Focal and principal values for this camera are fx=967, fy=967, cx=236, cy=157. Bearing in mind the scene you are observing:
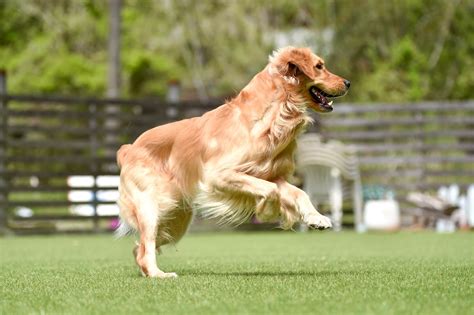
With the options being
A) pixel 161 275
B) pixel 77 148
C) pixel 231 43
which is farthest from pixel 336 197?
pixel 231 43

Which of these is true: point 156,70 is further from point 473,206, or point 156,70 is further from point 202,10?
point 473,206

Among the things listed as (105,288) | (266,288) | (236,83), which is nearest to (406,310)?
(266,288)

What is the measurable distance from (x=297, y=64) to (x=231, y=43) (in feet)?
72.8

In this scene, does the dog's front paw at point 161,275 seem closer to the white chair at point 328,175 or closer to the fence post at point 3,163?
the fence post at point 3,163

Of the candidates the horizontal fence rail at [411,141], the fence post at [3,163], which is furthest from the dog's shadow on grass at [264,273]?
the horizontal fence rail at [411,141]

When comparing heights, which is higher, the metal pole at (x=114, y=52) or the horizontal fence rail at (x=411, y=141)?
the metal pole at (x=114, y=52)

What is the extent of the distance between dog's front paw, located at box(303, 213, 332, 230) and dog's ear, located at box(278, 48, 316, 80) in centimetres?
96

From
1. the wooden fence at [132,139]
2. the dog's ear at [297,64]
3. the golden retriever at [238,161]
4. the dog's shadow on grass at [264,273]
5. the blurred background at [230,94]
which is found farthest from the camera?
the blurred background at [230,94]

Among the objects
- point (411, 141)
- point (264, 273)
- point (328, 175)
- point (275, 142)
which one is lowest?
point (328, 175)

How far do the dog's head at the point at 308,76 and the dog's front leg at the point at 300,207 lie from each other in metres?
0.60

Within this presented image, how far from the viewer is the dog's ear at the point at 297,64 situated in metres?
6.34

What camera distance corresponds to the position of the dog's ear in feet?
20.8

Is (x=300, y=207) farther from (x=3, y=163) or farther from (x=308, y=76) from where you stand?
(x=3, y=163)

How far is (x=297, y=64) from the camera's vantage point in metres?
6.33
